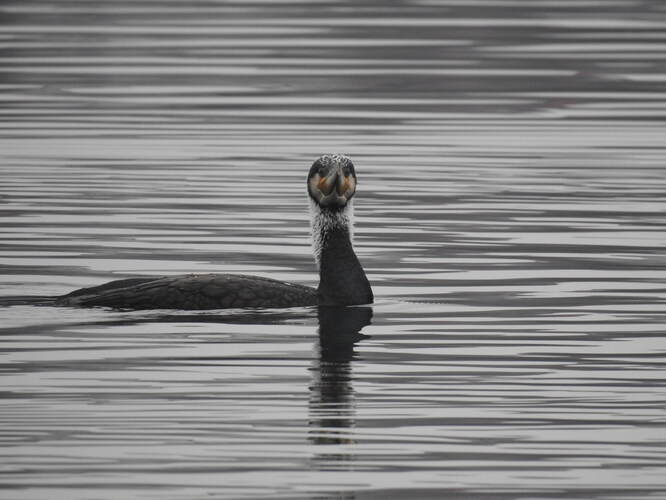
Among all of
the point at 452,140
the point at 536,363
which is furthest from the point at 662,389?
the point at 452,140

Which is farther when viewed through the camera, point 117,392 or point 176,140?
point 176,140

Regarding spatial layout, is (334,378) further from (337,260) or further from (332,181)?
(332,181)

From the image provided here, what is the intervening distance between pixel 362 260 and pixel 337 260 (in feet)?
7.06

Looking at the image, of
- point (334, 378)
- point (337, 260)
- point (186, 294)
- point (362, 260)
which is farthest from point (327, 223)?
point (334, 378)

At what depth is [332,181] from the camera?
14.8m

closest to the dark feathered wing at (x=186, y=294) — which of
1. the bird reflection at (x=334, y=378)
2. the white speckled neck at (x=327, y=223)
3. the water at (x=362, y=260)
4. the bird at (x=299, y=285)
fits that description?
the bird at (x=299, y=285)

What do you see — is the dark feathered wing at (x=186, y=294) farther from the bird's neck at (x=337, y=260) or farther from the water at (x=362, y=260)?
the bird's neck at (x=337, y=260)

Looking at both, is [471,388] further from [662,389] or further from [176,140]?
[176,140]

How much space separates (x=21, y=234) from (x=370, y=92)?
49.2 ft

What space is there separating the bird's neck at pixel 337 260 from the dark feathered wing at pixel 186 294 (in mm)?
572

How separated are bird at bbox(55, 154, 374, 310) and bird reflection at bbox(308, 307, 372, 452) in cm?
20

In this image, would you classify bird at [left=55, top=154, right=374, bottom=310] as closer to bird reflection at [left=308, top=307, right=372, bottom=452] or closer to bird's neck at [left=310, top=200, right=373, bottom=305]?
bird's neck at [left=310, top=200, right=373, bottom=305]

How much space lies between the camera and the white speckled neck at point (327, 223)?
15.1 metres

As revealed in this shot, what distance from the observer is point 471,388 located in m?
11.5
